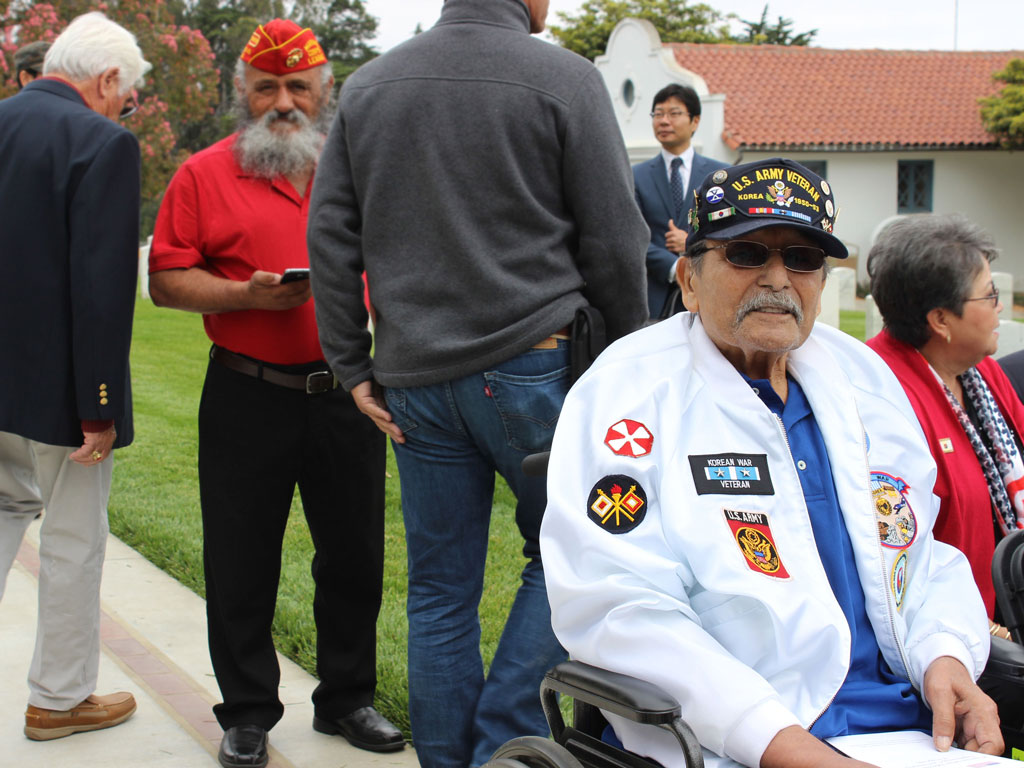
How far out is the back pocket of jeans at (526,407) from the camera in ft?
9.41

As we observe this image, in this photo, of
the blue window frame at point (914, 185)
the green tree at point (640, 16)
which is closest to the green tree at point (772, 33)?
the green tree at point (640, 16)

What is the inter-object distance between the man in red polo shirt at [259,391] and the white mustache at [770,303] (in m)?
1.44

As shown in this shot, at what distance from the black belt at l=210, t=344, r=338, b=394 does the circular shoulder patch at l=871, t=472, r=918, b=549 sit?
1.67 metres

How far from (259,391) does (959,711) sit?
82.3 inches

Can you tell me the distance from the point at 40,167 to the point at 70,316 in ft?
1.44

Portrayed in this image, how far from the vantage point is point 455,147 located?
2.85 m

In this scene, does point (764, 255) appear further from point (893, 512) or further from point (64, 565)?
point (64, 565)

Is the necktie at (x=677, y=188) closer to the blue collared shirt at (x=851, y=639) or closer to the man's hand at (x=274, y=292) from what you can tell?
the man's hand at (x=274, y=292)

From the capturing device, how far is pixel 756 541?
2.16 metres

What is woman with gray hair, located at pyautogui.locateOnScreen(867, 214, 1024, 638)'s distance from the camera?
3.13 meters

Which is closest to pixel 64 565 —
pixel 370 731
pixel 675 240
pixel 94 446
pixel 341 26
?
pixel 94 446

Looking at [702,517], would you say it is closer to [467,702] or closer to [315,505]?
[467,702]

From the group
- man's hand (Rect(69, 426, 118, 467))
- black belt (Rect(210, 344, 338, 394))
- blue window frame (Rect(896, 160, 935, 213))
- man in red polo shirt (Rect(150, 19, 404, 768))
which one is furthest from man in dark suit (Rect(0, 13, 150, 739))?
blue window frame (Rect(896, 160, 935, 213))

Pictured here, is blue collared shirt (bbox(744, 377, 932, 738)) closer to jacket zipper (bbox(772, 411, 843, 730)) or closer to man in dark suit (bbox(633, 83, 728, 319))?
jacket zipper (bbox(772, 411, 843, 730))
